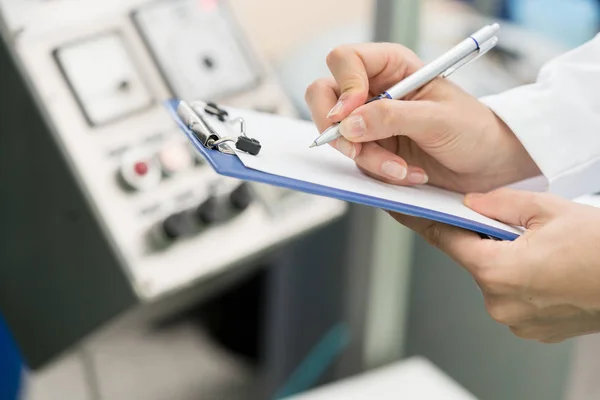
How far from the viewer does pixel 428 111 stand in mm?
546

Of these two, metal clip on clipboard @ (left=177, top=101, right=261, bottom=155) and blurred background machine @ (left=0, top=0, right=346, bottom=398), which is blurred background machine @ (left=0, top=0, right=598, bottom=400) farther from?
metal clip on clipboard @ (left=177, top=101, right=261, bottom=155)

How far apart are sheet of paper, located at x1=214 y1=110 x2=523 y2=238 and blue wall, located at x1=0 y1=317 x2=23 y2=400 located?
0.37 m

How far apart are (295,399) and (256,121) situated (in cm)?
41

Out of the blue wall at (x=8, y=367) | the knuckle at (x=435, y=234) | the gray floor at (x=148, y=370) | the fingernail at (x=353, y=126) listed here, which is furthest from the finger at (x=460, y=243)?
the gray floor at (x=148, y=370)

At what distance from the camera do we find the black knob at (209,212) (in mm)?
812

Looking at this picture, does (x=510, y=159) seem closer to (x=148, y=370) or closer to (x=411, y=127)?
(x=411, y=127)

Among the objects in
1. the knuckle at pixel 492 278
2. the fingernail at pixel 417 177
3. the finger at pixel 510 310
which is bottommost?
the finger at pixel 510 310

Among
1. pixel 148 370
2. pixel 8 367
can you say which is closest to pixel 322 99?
pixel 8 367

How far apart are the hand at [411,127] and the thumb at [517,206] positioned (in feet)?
0.17

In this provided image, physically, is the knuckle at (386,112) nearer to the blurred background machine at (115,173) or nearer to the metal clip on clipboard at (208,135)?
the metal clip on clipboard at (208,135)

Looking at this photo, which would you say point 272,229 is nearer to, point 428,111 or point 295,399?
point 295,399

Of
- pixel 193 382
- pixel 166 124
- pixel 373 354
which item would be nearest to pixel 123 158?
pixel 166 124

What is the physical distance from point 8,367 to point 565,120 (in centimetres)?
61

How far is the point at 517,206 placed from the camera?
54 cm
